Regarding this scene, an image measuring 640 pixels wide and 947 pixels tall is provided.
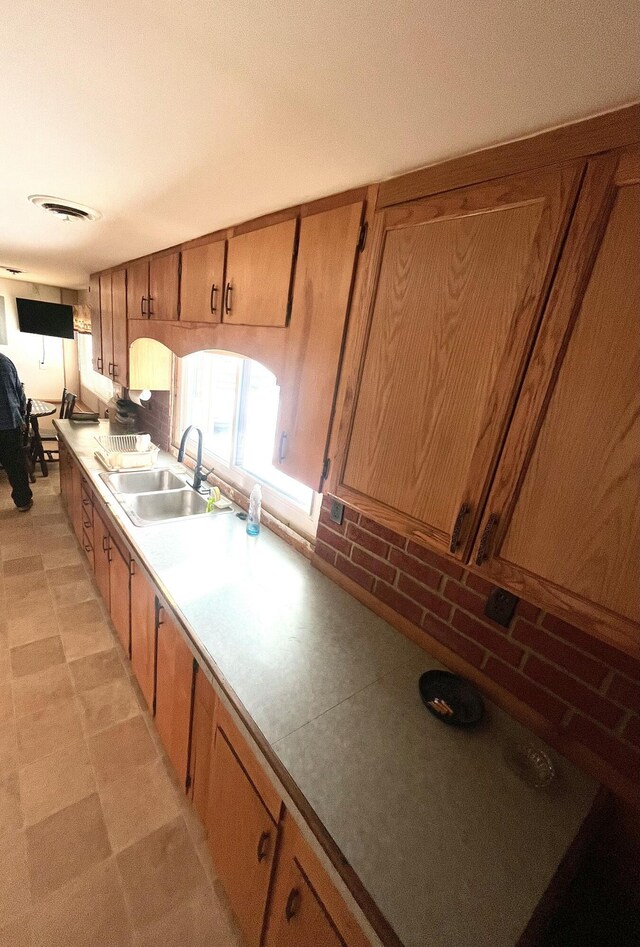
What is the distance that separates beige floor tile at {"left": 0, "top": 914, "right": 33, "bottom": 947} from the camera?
1.04 metres

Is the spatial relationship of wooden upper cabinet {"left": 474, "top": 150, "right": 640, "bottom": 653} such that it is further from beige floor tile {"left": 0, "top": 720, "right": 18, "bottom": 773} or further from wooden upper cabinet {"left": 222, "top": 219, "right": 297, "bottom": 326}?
beige floor tile {"left": 0, "top": 720, "right": 18, "bottom": 773}

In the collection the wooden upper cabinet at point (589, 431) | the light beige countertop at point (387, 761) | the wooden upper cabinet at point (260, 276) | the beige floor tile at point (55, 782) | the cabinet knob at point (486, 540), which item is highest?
the wooden upper cabinet at point (260, 276)

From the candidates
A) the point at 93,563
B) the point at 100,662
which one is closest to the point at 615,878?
the point at 100,662

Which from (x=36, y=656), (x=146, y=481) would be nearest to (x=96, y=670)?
(x=36, y=656)

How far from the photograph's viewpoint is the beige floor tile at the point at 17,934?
1038 mm

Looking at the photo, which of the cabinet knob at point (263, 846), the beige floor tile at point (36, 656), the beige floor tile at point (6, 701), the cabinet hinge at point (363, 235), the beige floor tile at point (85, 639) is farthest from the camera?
the beige floor tile at point (85, 639)

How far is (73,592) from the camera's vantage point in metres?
2.51

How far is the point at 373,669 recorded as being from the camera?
A: 1078 millimetres

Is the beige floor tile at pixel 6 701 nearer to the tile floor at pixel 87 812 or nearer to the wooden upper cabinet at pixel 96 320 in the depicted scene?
the tile floor at pixel 87 812

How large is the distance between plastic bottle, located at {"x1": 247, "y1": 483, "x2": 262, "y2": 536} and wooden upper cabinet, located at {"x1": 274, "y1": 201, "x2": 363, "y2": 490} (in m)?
0.58

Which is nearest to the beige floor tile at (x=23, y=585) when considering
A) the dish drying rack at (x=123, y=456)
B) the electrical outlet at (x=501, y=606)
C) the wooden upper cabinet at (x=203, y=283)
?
the dish drying rack at (x=123, y=456)

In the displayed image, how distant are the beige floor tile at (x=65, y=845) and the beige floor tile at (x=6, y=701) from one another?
22.5 inches

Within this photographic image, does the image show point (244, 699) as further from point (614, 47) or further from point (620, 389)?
point (614, 47)

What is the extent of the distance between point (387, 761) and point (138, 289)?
8.89 ft
